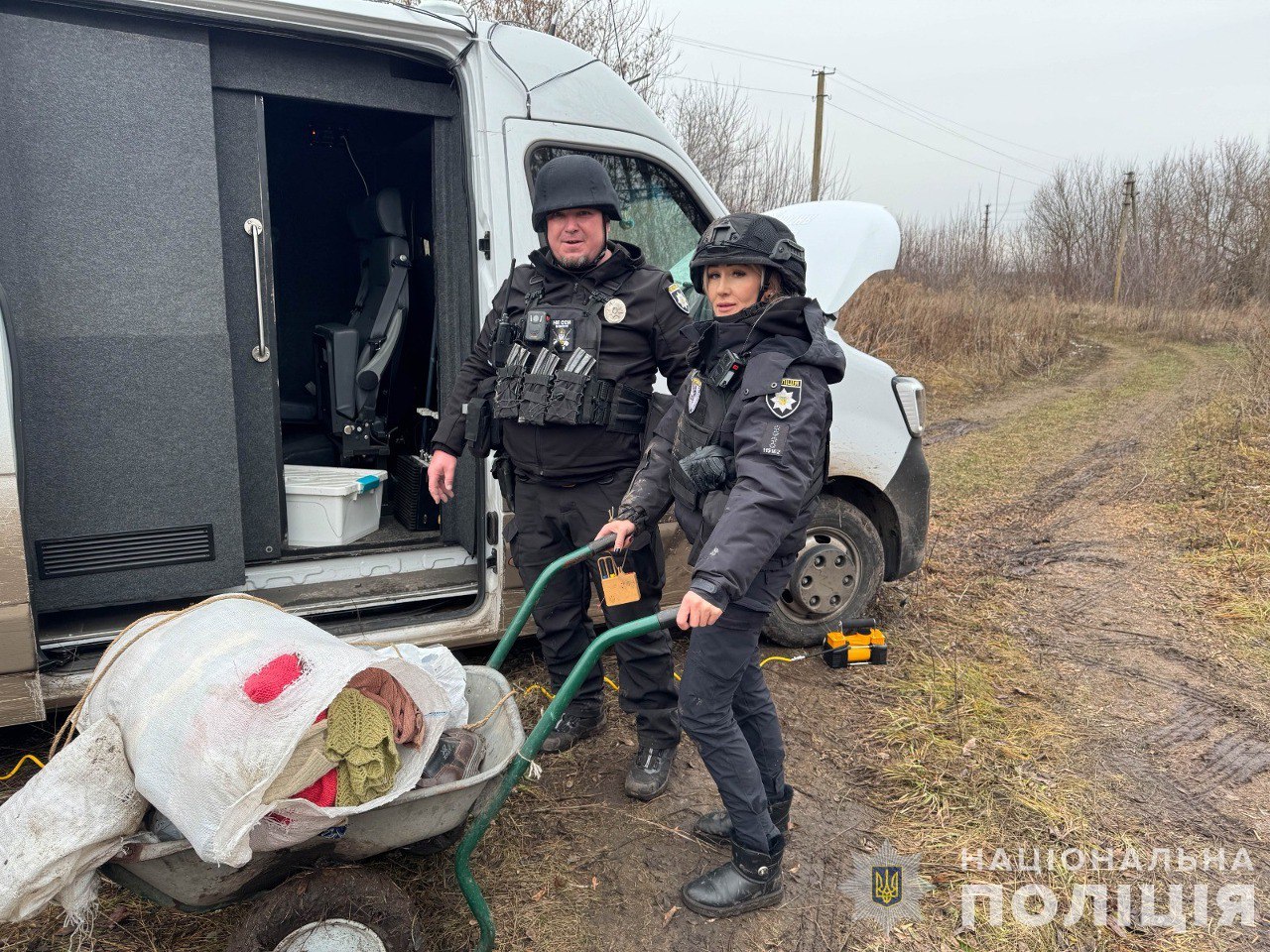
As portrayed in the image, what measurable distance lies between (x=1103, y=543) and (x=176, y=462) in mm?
6098

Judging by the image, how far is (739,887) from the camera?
252 cm

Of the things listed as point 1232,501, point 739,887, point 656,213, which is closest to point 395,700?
point 739,887

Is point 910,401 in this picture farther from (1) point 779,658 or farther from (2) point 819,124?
(2) point 819,124

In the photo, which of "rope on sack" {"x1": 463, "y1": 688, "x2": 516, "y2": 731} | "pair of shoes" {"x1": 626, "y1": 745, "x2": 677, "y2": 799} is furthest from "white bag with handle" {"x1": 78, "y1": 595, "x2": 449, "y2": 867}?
"pair of shoes" {"x1": 626, "y1": 745, "x2": 677, "y2": 799}

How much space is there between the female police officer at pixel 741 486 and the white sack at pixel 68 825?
1.25 meters

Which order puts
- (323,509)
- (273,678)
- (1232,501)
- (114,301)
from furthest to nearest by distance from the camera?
1. (1232,501)
2. (323,509)
3. (114,301)
4. (273,678)

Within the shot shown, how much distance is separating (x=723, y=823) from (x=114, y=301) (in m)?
2.63

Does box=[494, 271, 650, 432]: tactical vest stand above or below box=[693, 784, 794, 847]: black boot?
above

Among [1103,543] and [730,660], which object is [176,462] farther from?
[1103,543]

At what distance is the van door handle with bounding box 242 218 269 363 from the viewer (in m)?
3.18

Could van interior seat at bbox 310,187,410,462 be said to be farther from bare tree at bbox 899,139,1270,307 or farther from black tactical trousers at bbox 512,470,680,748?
bare tree at bbox 899,139,1270,307

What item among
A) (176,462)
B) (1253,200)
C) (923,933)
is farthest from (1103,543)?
(1253,200)

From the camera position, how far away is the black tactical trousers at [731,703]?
2410 mm

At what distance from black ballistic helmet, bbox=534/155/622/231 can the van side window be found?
72cm
